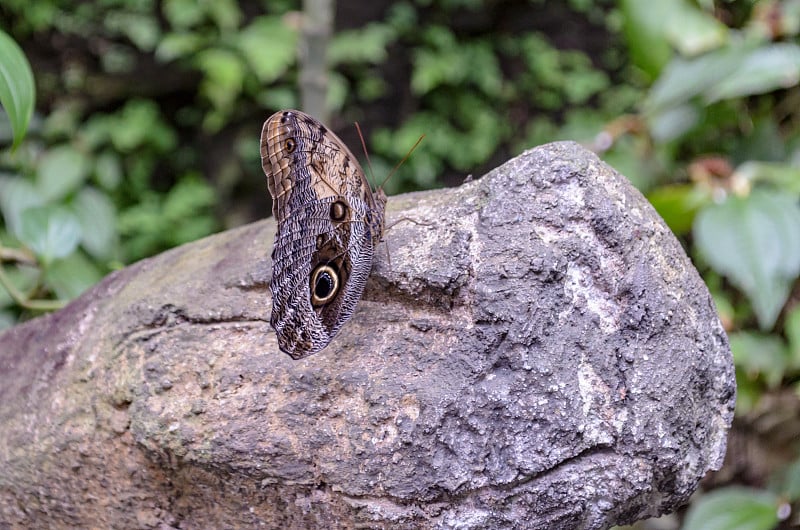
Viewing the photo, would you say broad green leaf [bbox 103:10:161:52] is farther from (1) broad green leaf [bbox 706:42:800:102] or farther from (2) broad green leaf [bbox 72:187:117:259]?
(1) broad green leaf [bbox 706:42:800:102]

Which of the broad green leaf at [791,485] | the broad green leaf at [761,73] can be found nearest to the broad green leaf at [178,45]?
the broad green leaf at [761,73]

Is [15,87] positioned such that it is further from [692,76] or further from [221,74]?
[221,74]

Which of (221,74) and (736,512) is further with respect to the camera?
(221,74)

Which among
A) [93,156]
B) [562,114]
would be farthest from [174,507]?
[562,114]

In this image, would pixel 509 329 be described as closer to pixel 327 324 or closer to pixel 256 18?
pixel 327 324

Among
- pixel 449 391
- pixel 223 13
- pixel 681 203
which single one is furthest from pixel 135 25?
pixel 449 391
